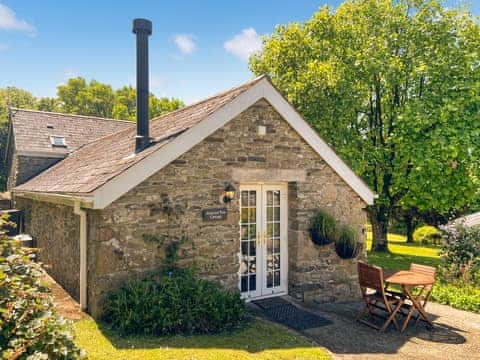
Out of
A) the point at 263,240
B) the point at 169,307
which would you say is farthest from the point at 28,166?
the point at 169,307

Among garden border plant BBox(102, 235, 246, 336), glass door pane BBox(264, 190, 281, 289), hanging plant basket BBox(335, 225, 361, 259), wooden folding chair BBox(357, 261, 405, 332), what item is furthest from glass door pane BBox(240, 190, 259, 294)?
wooden folding chair BBox(357, 261, 405, 332)

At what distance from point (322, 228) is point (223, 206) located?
2631 millimetres

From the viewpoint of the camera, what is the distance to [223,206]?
781 cm

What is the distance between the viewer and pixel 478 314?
8.40 metres

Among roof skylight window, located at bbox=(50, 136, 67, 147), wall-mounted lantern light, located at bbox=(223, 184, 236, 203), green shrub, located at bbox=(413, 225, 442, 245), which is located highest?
roof skylight window, located at bbox=(50, 136, 67, 147)

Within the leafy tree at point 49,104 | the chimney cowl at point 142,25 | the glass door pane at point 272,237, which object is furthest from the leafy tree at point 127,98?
the glass door pane at point 272,237

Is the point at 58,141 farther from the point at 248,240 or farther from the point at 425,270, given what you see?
the point at 425,270

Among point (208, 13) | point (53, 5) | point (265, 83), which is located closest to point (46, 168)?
point (53, 5)

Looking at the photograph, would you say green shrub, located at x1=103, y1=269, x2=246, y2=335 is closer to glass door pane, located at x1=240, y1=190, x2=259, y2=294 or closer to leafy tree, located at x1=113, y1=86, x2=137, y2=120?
glass door pane, located at x1=240, y1=190, x2=259, y2=294

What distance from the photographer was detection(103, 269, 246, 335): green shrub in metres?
6.07

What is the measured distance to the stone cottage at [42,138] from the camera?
56.7ft

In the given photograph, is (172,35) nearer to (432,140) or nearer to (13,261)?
(13,261)

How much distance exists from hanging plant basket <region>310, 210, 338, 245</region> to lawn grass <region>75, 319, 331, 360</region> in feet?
9.54

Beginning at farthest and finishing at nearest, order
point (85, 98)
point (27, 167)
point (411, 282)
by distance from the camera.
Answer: point (85, 98), point (27, 167), point (411, 282)
